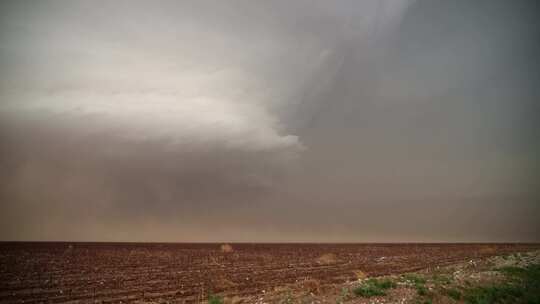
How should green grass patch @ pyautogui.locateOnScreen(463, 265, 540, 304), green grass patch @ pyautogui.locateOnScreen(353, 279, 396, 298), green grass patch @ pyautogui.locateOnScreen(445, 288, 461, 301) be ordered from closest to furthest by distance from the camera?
green grass patch @ pyautogui.locateOnScreen(463, 265, 540, 304) < green grass patch @ pyautogui.locateOnScreen(445, 288, 461, 301) < green grass patch @ pyautogui.locateOnScreen(353, 279, 396, 298)

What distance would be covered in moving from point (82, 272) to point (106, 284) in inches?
335

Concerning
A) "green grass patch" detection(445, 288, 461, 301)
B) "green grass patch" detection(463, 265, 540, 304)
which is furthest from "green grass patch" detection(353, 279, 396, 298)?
"green grass patch" detection(463, 265, 540, 304)

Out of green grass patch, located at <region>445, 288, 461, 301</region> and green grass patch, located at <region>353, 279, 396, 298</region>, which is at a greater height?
green grass patch, located at <region>353, 279, 396, 298</region>

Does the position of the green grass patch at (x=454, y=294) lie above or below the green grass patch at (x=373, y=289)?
below

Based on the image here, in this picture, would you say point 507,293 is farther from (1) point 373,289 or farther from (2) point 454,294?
(1) point 373,289

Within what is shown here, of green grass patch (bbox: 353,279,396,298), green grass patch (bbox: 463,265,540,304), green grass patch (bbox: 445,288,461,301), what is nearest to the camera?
green grass patch (bbox: 463,265,540,304)

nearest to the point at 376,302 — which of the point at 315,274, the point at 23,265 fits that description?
the point at 315,274

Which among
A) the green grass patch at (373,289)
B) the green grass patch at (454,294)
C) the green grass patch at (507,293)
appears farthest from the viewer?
the green grass patch at (373,289)

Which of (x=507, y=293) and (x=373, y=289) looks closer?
(x=507, y=293)

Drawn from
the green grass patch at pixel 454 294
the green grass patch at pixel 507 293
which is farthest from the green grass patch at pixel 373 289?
the green grass patch at pixel 507 293

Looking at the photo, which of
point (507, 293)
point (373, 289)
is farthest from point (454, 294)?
point (373, 289)

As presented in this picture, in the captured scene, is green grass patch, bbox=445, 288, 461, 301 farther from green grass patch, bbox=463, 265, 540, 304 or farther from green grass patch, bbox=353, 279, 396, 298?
green grass patch, bbox=353, 279, 396, 298

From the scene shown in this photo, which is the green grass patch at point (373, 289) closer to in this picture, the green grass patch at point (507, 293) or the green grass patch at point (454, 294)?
the green grass patch at point (454, 294)

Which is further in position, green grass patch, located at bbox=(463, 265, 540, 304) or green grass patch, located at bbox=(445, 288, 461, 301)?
green grass patch, located at bbox=(445, 288, 461, 301)
